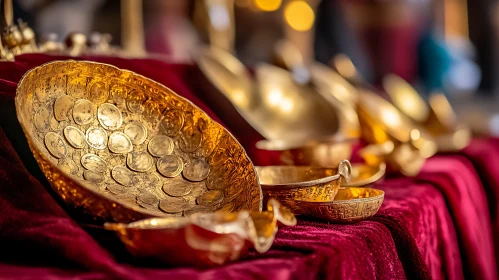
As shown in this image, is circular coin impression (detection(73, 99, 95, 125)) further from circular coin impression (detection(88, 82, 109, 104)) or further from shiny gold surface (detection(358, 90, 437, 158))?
shiny gold surface (detection(358, 90, 437, 158))

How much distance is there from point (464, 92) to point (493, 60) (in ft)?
1.89

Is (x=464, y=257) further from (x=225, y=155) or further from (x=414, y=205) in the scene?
(x=225, y=155)

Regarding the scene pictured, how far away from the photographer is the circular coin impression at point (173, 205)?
89 centimetres

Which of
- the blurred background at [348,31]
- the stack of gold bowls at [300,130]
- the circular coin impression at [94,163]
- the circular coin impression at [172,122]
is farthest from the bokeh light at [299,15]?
the circular coin impression at [94,163]

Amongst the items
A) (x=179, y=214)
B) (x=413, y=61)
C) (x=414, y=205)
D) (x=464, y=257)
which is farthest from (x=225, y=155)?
(x=413, y=61)

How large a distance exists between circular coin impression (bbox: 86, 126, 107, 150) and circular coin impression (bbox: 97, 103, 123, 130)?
1 cm

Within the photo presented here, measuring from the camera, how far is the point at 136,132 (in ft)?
3.18

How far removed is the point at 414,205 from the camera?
1115 mm

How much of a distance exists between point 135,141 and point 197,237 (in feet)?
1.18

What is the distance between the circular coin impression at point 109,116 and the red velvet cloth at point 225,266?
0.39ft

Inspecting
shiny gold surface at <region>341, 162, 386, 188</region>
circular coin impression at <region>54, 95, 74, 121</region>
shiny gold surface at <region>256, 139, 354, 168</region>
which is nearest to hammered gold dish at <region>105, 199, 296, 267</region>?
circular coin impression at <region>54, 95, 74, 121</region>

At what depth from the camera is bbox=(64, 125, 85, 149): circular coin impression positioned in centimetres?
89

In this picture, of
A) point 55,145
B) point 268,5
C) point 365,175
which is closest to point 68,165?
point 55,145

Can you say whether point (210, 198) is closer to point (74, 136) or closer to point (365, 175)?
point (74, 136)
